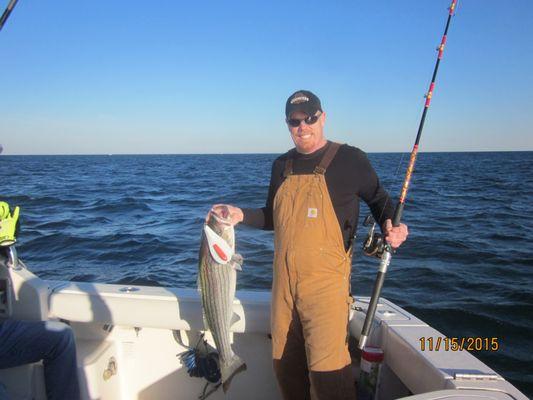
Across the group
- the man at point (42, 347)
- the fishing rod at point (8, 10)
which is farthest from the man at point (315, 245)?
the fishing rod at point (8, 10)

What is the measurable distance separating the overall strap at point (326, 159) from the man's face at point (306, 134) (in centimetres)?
11

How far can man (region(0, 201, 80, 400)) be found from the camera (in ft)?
9.70

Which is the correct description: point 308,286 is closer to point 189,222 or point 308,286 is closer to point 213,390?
point 213,390

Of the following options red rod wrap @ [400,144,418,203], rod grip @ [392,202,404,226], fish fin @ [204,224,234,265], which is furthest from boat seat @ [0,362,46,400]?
red rod wrap @ [400,144,418,203]

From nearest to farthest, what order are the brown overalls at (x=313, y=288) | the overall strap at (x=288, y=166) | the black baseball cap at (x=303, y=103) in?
1. the brown overalls at (x=313, y=288)
2. the black baseball cap at (x=303, y=103)
3. the overall strap at (x=288, y=166)

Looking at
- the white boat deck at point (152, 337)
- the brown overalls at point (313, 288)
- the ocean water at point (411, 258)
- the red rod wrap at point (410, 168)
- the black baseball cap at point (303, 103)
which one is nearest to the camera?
the brown overalls at point (313, 288)

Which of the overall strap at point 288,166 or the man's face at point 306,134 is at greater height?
the man's face at point 306,134

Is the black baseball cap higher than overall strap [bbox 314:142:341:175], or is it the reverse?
the black baseball cap

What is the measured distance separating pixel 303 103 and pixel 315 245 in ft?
3.51

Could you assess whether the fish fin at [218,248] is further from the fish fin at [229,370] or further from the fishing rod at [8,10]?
the fishing rod at [8,10]

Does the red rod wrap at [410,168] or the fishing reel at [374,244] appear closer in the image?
the fishing reel at [374,244]

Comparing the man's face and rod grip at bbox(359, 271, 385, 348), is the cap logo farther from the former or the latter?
rod grip at bbox(359, 271, 385, 348)

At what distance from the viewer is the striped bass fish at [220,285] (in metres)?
3.04

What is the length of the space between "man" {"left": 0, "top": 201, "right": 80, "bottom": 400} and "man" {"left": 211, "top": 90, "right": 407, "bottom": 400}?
152 cm
